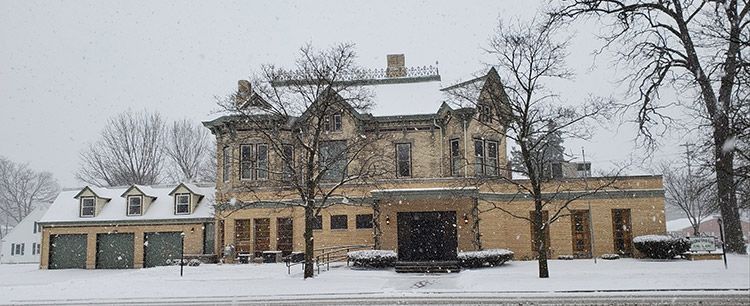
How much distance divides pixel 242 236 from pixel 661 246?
2087 cm

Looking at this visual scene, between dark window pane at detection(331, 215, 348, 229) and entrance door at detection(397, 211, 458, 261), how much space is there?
317 cm

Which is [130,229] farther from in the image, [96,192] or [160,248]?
[96,192]

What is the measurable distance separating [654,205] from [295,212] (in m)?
18.1

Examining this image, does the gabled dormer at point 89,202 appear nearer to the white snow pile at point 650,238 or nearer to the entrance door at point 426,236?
→ the entrance door at point 426,236

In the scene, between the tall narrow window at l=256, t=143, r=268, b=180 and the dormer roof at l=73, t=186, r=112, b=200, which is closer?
the tall narrow window at l=256, t=143, r=268, b=180

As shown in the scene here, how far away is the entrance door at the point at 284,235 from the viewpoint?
3316 cm

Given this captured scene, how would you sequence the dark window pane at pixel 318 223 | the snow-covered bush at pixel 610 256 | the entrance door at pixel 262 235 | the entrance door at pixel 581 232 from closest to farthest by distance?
the snow-covered bush at pixel 610 256
the entrance door at pixel 581 232
the dark window pane at pixel 318 223
the entrance door at pixel 262 235

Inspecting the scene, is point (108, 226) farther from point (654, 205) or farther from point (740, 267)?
point (740, 267)

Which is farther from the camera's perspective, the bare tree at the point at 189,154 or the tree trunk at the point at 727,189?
the bare tree at the point at 189,154

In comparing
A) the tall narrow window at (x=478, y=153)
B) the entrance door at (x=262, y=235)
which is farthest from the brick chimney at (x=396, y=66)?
the entrance door at (x=262, y=235)

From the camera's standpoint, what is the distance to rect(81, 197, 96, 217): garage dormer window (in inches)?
1554

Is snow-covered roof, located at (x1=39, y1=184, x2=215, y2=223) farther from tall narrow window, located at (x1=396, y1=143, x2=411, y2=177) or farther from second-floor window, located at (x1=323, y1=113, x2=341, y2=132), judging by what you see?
tall narrow window, located at (x1=396, y1=143, x2=411, y2=177)

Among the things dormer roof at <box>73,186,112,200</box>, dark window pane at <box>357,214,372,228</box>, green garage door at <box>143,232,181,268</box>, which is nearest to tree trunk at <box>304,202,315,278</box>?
dark window pane at <box>357,214,372,228</box>

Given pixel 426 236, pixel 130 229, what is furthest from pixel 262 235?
pixel 130 229
